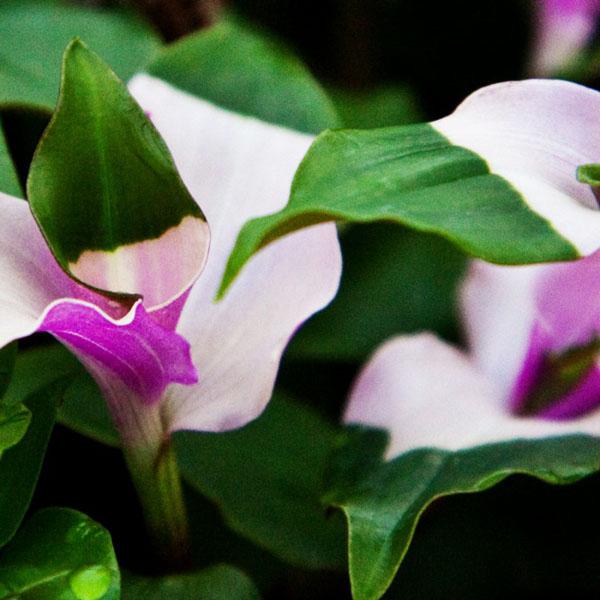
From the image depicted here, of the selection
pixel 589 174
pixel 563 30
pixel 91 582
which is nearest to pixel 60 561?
pixel 91 582

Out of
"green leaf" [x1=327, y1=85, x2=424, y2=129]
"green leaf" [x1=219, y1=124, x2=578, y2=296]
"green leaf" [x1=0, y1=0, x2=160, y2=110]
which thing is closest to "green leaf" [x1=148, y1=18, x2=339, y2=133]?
"green leaf" [x1=0, y1=0, x2=160, y2=110]

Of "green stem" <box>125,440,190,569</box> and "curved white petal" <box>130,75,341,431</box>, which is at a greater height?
"curved white petal" <box>130,75,341,431</box>

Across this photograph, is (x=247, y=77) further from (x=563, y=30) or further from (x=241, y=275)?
(x=563, y=30)

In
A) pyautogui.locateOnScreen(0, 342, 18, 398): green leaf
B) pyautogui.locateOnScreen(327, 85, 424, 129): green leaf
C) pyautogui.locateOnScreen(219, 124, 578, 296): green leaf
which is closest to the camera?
pyautogui.locateOnScreen(219, 124, 578, 296): green leaf

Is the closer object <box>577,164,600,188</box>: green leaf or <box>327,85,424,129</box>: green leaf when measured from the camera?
<box>577,164,600,188</box>: green leaf

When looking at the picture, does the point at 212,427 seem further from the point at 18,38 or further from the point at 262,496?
the point at 18,38

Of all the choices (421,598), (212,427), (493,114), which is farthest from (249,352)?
(421,598)

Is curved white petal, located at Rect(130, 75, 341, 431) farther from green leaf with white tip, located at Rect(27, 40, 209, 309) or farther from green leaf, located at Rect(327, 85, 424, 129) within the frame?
green leaf, located at Rect(327, 85, 424, 129)
